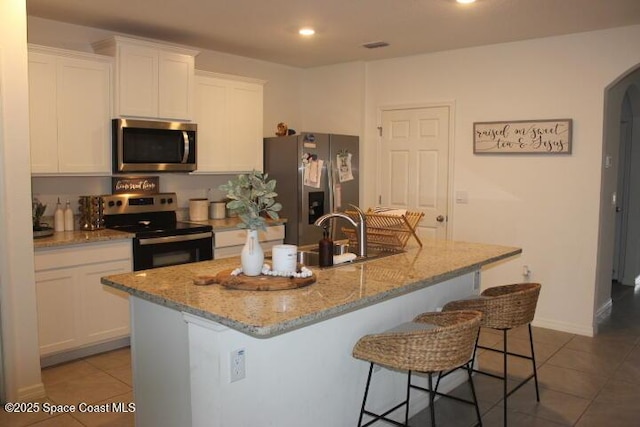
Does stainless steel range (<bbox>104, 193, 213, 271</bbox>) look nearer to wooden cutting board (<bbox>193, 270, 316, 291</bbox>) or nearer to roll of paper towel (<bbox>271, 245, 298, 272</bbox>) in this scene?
wooden cutting board (<bbox>193, 270, 316, 291</bbox>)

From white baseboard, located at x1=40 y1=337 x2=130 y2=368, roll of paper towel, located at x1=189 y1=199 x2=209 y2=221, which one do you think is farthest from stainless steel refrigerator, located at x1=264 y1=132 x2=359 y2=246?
white baseboard, located at x1=40 y1=337 x2=130 y2=368

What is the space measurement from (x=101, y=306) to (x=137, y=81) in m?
1.70

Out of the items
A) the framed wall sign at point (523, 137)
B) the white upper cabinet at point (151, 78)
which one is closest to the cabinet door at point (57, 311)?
the white upper cabinet at point (151, 78)

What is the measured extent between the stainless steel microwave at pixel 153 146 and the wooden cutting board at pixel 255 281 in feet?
6.91

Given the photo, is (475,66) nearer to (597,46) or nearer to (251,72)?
(597,46)

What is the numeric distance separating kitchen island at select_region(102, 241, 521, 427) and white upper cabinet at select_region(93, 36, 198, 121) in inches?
76.5

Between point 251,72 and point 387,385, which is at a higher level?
point 251,72

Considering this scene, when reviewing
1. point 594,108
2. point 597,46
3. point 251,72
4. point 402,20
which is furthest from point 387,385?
point 251,72

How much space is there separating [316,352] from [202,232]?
232cm

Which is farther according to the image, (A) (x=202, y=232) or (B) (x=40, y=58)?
(A) (x=202, y=232)

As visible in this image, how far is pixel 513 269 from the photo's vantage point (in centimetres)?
496

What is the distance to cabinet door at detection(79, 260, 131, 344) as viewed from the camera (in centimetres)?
395

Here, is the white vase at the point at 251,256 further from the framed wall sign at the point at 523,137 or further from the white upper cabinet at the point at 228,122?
the framed wall sign at the point at 523,137

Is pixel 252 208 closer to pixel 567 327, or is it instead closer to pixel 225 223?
pixel 225 223
